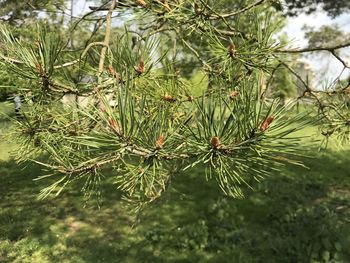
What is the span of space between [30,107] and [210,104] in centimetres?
105

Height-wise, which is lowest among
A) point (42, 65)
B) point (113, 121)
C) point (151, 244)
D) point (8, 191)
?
point (8, 191)

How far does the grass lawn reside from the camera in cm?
563

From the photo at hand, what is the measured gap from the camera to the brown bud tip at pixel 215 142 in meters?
1.30

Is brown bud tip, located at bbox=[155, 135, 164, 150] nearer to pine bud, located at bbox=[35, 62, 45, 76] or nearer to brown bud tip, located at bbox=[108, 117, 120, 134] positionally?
brown bud tip, located at bbox=[108, 117, 120, 134]

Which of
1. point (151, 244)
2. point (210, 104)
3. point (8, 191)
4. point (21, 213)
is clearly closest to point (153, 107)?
point (210, 104)

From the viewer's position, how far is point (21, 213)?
7.50m

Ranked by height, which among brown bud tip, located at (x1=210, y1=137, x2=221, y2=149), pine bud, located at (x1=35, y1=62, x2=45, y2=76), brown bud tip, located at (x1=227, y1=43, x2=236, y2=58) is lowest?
brown bud tip, located at (x1=210, y1=137, x2=221, y2=149)

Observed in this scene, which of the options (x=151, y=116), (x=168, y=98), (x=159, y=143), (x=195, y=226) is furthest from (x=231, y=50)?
(x=195, y=226)

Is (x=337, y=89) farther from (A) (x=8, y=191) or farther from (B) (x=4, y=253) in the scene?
(A) (x=8, y=191)

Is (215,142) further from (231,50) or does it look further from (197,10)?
(197,10)

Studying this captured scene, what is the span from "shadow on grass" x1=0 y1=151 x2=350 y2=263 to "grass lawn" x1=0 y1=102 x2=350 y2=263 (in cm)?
1

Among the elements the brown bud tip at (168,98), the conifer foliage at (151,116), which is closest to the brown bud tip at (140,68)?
the conifer foliage at (151,116)

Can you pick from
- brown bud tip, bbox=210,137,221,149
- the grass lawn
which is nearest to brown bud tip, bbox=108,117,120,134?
brown bud tip, bbox=210,137,221,149

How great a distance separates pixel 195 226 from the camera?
20.7 ft
